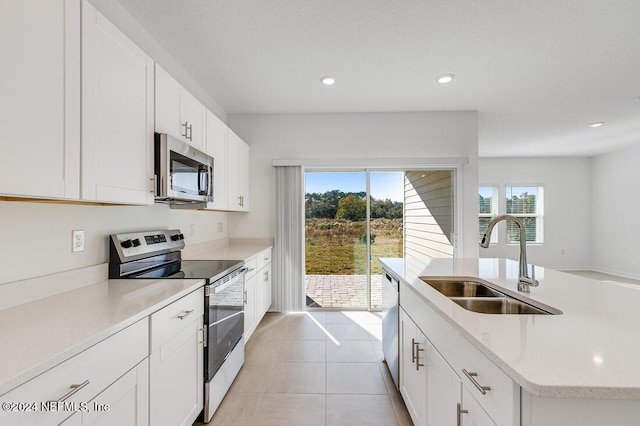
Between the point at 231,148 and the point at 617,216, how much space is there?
7873mm

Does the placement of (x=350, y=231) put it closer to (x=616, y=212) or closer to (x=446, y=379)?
(x=446, y=379)

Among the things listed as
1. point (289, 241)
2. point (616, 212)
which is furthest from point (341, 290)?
point (616, 212)

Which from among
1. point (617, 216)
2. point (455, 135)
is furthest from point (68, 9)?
point (617, 216)

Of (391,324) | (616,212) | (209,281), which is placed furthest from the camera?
(616,212)

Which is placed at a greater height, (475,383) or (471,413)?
(475,383)

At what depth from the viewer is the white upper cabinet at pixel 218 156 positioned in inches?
104

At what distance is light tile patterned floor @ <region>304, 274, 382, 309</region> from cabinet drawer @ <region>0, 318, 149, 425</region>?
2986 mm

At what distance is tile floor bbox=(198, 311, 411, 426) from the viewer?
74.5 inches

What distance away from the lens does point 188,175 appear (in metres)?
2.08

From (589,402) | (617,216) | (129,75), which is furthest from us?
(617,216)

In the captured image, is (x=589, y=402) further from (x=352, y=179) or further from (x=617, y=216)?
(x=617, y=216)

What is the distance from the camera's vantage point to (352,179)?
4.05m

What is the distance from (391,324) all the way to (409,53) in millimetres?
2226

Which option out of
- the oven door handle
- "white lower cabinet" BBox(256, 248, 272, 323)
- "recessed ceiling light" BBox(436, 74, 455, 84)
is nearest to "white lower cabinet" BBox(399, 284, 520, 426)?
the oven door handle
